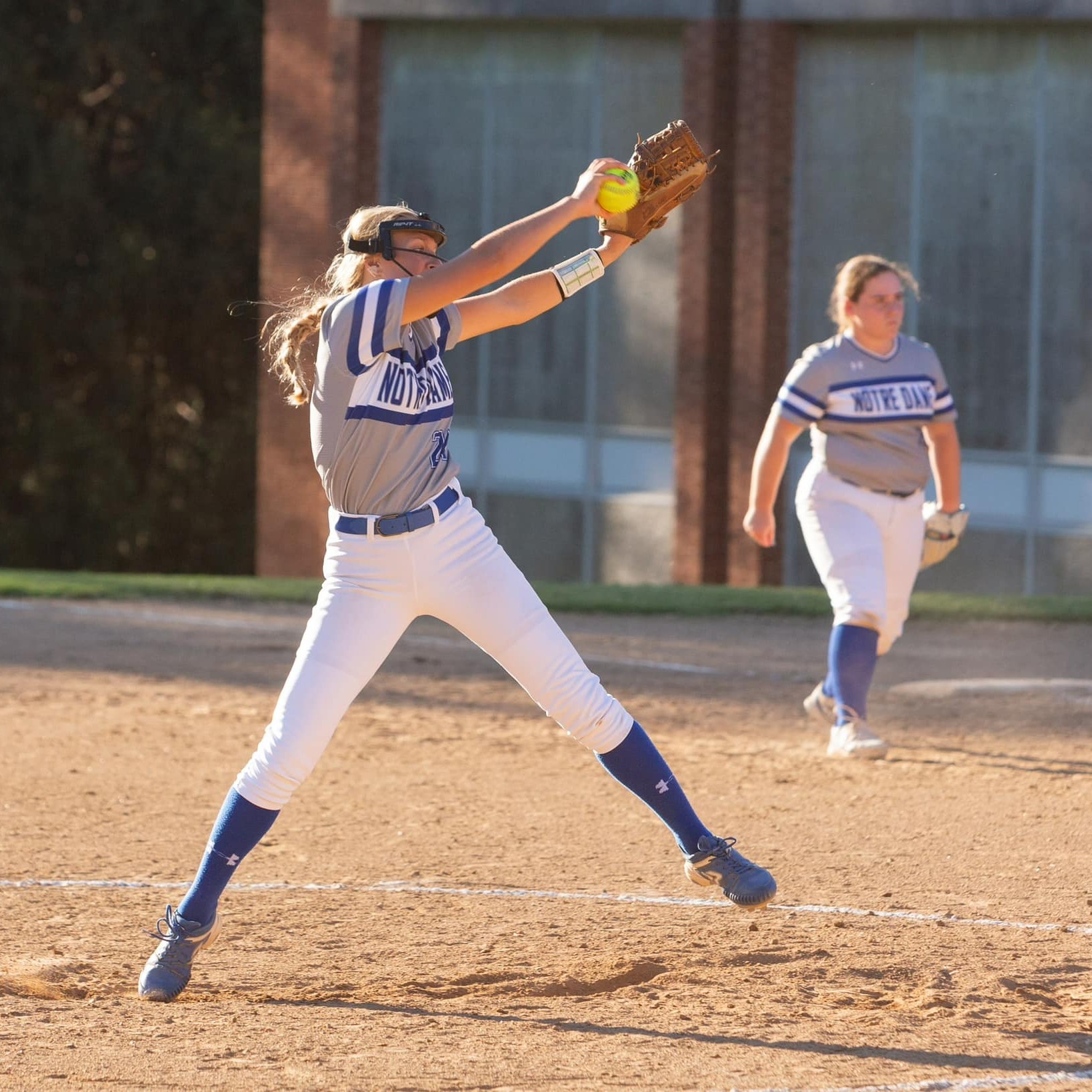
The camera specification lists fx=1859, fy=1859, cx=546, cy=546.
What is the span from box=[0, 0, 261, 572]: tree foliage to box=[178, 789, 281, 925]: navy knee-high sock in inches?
1031

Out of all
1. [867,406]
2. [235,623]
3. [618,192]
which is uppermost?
[618,192]

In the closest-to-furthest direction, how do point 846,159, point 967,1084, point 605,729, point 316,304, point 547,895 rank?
point 967,1084 → point 316,304 → point 605,729 → point 547,895 → point 846,159

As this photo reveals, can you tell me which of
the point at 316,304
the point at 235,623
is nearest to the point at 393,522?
the point at 316,304

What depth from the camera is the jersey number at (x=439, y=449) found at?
4.99 m

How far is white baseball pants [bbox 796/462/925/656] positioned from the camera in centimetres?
777

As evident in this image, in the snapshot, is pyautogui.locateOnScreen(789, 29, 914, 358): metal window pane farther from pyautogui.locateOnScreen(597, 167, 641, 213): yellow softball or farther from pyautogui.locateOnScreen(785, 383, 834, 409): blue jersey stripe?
pyautogui.locateOnScreen(597, 167, 641, 213): yellow softball

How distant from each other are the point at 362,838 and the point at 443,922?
1.21m

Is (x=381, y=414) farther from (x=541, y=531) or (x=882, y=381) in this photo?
(x=541, y=531)

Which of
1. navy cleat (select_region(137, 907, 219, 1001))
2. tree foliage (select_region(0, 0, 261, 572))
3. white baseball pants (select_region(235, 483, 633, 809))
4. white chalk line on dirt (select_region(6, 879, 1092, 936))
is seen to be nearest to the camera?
navy cleat (select_region(137, 907, 219, 1001))

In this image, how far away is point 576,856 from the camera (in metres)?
6.39

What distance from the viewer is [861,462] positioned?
25.4ft

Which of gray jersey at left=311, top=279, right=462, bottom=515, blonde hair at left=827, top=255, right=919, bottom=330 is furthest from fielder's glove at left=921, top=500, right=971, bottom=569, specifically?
gray jersey at left=311, top=279, right=462, bottom=515

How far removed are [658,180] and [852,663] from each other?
3196 mm

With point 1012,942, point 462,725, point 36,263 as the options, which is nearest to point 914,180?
point 462,725
